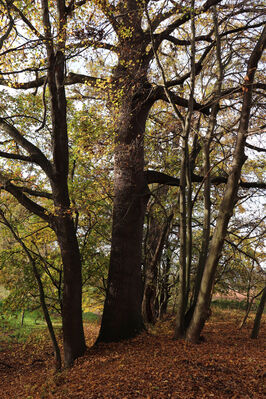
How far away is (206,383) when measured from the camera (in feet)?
13.1

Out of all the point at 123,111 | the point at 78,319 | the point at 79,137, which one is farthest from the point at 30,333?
the point at 123,111

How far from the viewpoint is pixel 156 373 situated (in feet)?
14.4

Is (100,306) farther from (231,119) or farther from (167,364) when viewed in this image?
(231,119)

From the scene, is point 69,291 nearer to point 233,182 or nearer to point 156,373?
point 156,373

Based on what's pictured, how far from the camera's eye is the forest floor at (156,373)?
3.88m

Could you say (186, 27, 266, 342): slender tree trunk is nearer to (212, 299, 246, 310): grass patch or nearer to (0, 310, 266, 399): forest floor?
(0, 310, 266, 399): forest floor

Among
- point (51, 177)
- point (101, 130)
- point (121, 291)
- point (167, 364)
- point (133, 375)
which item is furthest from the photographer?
point (101, 130)

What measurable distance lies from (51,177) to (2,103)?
294cm

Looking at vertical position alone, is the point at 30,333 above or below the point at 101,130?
below

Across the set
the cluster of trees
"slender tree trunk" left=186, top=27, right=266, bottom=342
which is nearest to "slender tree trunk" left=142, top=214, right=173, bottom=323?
the cluster of trees

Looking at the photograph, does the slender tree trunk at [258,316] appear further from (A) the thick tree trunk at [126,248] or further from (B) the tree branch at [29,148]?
(B) the tree branch at [29,148]

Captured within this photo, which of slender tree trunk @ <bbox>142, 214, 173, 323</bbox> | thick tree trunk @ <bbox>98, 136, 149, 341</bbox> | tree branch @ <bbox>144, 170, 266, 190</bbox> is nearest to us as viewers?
thick tree trunk @ <bbox>98, 136, 149, 341</bbox>

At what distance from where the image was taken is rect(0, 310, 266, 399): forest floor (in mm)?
3875

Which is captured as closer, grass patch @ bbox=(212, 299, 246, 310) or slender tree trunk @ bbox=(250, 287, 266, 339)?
slender tree trunk @ bbox=(250, 287, 266, 339)
